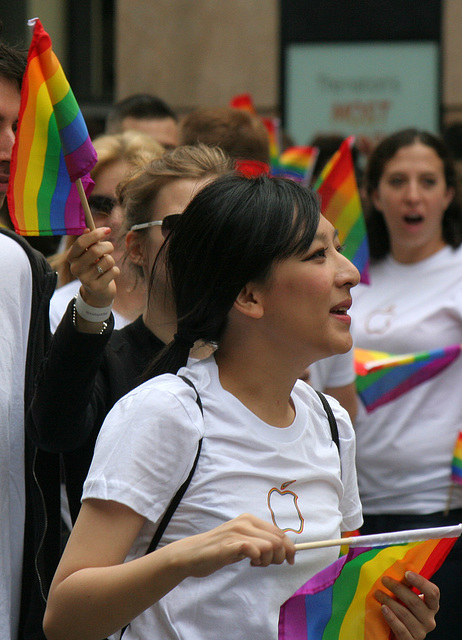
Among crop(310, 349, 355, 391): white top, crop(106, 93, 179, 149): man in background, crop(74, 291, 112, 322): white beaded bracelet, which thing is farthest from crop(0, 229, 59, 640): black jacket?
crop(106, 93, 179, 149): man in background

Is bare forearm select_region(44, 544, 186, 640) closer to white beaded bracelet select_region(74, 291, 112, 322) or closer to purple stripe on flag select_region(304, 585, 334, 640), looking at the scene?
purple stripe on flag select_region(304, 585, 334, 640)

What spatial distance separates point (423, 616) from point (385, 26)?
903cm

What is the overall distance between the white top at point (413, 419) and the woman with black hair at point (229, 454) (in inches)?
57.3

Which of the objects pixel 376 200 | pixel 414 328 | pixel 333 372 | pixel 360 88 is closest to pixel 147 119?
pixel 376 200

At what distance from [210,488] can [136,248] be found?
3.36 ft

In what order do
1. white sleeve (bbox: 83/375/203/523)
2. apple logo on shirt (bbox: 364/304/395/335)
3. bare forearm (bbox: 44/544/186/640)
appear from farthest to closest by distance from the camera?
1. apple logo on shirt (bbox: 364/304/395/335)
2. white sleeve (bbox: 83/375/203/523)
3. bare forearm (bbox: 44/544/186/640)

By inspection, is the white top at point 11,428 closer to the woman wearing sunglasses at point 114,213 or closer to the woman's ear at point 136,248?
the woman's ear at point 136,248

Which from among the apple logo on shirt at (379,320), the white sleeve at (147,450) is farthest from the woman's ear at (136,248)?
the apple logo on shirt at (379,320)

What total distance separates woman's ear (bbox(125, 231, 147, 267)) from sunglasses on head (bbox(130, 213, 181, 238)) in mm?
24

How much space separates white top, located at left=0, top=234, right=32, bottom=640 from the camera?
2234mm

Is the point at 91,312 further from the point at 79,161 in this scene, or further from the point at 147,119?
the point at 147,119

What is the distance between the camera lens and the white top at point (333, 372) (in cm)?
336

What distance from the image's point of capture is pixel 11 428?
7.43 ft

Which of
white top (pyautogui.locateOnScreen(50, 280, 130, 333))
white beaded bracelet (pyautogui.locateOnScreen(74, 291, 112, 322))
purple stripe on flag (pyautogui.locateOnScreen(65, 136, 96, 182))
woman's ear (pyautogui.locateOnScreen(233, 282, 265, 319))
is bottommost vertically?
white top (pyautogui.locateOnScreen(50, 280, 130, 333))
